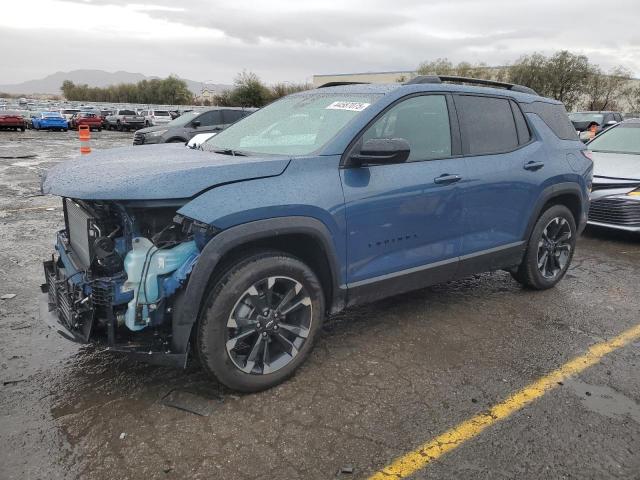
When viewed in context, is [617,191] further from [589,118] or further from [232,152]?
[589,118]

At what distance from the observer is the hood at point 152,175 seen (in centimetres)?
260

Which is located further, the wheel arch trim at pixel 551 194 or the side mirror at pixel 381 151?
the wheel arch trim at pixel 551 194

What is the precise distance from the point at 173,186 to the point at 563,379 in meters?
2.68

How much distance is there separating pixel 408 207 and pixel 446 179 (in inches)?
17.0

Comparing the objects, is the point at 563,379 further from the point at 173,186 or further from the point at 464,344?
the point at 173,186

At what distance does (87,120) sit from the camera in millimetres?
34812

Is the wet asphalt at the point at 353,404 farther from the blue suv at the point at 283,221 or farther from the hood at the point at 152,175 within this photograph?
the hood at the point at 152,175

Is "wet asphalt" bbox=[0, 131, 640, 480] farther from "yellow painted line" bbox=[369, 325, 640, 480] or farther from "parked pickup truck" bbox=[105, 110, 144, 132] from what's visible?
"parked pickup truck" bbox=[105, 110, 144, 132]

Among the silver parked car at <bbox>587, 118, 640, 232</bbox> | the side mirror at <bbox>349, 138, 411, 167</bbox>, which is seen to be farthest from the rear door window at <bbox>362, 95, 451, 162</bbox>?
the silver parked car at <bbox>587, 118, 640, 232</bbox>

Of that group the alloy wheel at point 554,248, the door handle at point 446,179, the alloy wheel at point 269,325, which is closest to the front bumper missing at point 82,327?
the alloy wheel at point 269,325

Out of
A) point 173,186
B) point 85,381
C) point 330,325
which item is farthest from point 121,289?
point 330,325

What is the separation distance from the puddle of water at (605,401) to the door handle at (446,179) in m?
1.53

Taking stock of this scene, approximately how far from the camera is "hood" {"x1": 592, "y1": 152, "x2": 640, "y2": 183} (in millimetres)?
6768

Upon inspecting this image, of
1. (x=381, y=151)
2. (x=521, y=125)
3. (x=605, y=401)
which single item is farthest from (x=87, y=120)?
(x=605, y=401)
